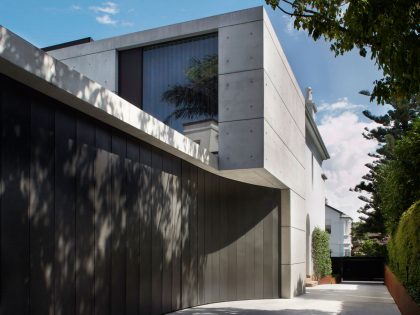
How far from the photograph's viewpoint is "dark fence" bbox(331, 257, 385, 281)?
25.5 m

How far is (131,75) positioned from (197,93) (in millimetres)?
1824

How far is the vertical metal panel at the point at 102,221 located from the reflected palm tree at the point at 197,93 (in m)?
3.52

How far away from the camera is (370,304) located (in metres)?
12.5

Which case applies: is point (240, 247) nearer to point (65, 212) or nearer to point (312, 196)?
point (65, 212)

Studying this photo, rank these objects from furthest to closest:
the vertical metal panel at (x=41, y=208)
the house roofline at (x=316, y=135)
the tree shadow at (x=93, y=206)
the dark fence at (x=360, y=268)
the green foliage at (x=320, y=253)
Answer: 1. the dark fence at (x=360, y=268)
2. the green foliage at (x=320, y=253)
3. the house roofline at (x=316, y=135)
4. the vertical metal panel at (x=41, y=208)
5. the tree shadow at (x=93, y=206)

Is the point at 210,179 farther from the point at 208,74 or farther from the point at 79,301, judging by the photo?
the point at 79,301

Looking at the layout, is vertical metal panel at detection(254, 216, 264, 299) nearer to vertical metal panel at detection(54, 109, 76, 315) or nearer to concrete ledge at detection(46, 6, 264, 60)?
concrete ledge at detection(46, 6, 264, 60)

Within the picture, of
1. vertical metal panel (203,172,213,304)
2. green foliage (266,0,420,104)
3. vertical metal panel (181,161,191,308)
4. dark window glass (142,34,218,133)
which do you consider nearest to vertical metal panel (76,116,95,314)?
vertical metal panel (181,161,191,308)

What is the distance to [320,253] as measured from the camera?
21.8 m

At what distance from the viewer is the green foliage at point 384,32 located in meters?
5.58

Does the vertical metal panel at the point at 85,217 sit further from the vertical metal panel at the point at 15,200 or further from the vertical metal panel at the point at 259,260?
the vertical metal panel at the point at 259,260

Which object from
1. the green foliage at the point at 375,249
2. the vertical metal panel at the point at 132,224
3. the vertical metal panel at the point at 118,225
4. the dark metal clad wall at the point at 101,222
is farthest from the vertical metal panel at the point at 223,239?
the green foliage at the point at 375,249

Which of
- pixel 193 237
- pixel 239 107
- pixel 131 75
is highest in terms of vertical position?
pixel 131 75

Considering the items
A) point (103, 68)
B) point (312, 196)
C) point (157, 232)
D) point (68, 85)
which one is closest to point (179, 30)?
point (103, 68)
